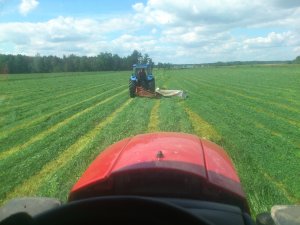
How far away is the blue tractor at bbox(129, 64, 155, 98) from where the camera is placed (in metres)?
24.2

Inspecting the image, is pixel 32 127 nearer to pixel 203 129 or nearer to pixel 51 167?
pixel 203 129

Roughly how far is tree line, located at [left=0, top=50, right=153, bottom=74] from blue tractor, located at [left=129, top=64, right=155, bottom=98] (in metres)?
41.6

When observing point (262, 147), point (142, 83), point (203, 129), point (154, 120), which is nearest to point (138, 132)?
point (203, 129)

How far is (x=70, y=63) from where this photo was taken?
100625 millimetres

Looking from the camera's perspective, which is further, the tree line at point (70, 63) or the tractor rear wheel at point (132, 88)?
the tree line at point (70, 63)

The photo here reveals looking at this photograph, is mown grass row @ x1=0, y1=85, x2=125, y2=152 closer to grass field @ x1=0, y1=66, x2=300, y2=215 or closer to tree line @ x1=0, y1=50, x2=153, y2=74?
grass field @ x1=0, y1=66, x2=300, y2=215

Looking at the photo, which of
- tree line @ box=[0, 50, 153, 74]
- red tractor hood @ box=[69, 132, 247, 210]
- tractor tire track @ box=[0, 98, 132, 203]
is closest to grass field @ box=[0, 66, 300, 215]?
tractor tire track @ box=[0, 98, 132, 203]

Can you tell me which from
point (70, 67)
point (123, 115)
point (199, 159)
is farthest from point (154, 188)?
point (70, 67)

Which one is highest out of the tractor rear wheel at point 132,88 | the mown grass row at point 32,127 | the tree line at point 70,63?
the mown grass row at point 32,127

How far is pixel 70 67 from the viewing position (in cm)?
9956

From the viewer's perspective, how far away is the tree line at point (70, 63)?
228 feet

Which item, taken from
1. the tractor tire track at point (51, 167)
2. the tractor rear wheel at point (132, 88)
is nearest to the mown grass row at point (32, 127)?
the tractor tire track at point (51, 167)

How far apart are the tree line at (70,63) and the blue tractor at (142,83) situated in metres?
41.6

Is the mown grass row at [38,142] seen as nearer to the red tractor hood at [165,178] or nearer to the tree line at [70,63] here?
the red tractor hood at [165,178]
